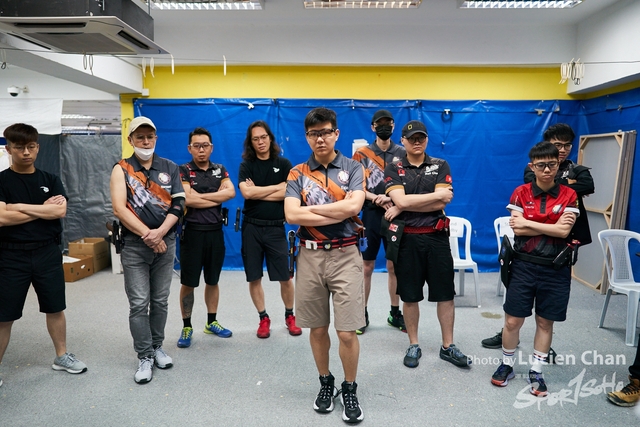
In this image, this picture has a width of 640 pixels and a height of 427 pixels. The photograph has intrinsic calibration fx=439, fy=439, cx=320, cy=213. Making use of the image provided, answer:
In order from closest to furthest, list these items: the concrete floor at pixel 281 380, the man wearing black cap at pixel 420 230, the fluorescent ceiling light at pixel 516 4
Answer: the concrete floor at pixel 281 380 < the man wearing black cap at pixel 420 230 < the fluorescent ceiling light at pixel 516 4

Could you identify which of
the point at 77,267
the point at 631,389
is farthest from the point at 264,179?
the point at 77,267

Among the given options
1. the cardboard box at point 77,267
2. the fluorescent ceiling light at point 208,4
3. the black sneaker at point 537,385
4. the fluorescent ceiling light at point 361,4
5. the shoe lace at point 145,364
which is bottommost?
the cardboard box at point 77,267

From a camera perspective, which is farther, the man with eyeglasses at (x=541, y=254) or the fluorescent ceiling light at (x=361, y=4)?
the fluorescent ceiling light at (x=361, y=4)

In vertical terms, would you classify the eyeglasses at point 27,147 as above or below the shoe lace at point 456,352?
above

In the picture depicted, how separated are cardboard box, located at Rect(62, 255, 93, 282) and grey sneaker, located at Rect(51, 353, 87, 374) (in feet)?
7.80

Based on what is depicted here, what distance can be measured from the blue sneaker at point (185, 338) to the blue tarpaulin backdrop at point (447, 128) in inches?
93.7

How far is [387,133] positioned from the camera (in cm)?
345

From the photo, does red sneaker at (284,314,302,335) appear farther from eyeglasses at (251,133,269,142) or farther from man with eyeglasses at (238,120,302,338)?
eyeglasses at (251,133,269,142)

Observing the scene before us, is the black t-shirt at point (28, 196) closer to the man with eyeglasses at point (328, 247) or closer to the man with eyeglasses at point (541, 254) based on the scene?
the man with eyeglasses at point (328, 247)

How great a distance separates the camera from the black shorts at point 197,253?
10.8ft

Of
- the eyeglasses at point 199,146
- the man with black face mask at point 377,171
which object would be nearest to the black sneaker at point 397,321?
the man with black face mask at point 377,171

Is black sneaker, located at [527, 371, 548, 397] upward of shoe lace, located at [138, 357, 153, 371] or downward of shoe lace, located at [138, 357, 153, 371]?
upward

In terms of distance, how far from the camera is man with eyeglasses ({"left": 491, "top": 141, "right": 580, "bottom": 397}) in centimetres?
252

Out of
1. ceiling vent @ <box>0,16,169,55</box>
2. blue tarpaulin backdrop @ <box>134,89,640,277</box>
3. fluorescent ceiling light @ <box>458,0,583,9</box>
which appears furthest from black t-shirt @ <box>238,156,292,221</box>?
fluorescent ceiling light @ <box>458,0,583,9</box>
